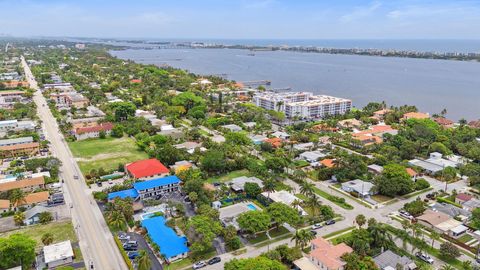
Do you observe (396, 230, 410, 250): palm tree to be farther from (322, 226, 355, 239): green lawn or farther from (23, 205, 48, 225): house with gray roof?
(23, 205, 48, 225): house with gray roof

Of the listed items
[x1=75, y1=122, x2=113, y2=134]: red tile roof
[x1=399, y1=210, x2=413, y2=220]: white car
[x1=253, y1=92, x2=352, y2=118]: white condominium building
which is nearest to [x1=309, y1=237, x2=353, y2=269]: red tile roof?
[x1=399, y1=210, x2=413, y2=220]: white car

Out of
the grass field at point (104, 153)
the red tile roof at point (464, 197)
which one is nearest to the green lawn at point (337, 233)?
the red tile roof at point (464, 197)

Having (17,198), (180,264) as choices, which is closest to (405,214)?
(180,264)

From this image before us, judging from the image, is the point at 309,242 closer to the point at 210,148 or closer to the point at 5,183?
the point at 210,148

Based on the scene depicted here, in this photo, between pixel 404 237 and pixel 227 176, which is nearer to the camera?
pixel 404 237

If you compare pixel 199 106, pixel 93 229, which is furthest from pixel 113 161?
pixel 199 106

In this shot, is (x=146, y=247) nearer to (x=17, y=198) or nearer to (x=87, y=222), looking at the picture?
(x=87, y=222)

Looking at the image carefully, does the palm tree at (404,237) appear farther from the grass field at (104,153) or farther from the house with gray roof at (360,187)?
the grass field at (104,153)
